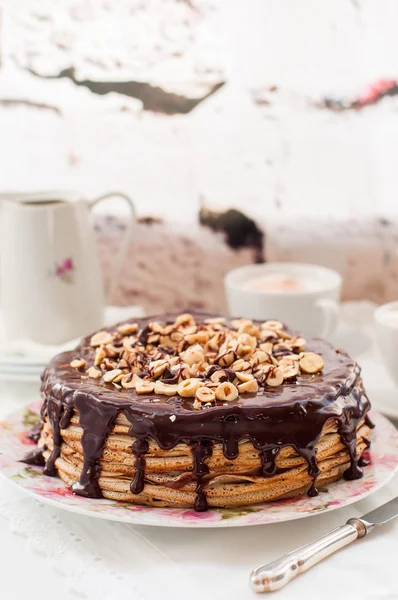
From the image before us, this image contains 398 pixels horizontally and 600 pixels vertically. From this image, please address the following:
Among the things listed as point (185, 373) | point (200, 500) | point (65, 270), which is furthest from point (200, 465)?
point (65, 270)

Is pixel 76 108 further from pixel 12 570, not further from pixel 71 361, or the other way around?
pixel 12 570

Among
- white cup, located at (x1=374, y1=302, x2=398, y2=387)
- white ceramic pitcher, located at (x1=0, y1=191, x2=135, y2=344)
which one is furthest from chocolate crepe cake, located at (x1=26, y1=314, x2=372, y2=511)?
white ceramic pitcher, located at (x1=0, y1=191, x2=135, y2=344)

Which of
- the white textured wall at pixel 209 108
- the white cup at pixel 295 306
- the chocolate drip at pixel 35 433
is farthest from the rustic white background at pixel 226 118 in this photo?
the chocolate drip at pixel 35 433

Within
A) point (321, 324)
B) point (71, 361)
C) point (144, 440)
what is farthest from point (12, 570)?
point (321, 324)

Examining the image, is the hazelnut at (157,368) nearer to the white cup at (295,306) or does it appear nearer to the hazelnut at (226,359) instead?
the hazelnut at (226,359)

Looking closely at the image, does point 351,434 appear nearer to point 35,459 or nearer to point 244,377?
point 244,377

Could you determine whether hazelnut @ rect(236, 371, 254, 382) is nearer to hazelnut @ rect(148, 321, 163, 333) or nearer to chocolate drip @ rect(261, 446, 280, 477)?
chocolate drip @ rect(261, 446, 280, 477)

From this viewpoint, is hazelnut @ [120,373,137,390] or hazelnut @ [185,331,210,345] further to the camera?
hazelnut @ [185,331,210,345]
